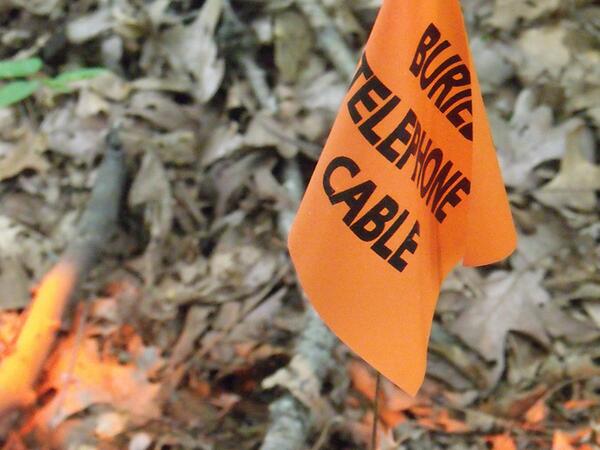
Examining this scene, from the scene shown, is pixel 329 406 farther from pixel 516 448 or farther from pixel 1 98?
pixel 1 98

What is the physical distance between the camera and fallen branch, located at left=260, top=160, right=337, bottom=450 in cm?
111

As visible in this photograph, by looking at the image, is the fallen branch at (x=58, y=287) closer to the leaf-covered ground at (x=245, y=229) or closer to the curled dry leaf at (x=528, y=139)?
the leaf-covered ground at (x=245, y=229)

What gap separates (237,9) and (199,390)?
4.40 feet

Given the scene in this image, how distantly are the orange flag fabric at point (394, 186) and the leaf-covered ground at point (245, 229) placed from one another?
1.57 ft

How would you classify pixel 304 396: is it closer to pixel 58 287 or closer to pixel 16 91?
pixel 58 287

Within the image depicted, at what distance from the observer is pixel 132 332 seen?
142cm

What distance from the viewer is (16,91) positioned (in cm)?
180

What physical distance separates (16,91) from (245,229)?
30.3 inches

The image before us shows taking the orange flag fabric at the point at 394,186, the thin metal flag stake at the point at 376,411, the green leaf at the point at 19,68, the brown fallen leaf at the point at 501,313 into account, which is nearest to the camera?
the orange flag fabric at the point at 394,186

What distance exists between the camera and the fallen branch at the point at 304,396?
3.63 ft

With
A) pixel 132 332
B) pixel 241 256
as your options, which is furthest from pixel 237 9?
pixel 132 332

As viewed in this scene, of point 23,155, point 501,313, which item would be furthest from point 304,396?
point 23,155

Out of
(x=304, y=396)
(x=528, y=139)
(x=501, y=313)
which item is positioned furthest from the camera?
(x=528, y=139)

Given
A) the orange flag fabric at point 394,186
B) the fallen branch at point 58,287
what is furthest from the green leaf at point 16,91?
the orange flag fabric at point 394,186
